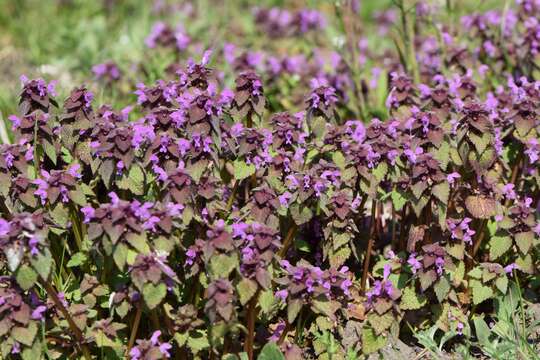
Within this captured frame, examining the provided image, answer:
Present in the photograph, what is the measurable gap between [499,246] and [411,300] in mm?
495

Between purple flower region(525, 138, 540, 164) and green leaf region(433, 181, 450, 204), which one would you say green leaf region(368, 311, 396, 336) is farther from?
purple flower region(525, 138, 540, 164)

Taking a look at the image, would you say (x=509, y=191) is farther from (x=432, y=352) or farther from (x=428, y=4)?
(x=428, y=4)

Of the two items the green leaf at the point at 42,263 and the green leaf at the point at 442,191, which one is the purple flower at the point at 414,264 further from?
the green leaf at the point at 42,263

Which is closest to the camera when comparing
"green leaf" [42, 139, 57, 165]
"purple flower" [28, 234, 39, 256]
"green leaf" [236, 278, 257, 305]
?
"purple flower" [28, 234, 39, 256]

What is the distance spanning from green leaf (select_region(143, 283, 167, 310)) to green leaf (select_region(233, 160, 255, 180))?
758 millimetres

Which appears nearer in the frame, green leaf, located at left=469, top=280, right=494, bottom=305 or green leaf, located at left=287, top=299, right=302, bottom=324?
green leaf, located at left=287, top=299, right=302, bottom=324

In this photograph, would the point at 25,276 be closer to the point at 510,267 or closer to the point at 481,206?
the point at 481,206

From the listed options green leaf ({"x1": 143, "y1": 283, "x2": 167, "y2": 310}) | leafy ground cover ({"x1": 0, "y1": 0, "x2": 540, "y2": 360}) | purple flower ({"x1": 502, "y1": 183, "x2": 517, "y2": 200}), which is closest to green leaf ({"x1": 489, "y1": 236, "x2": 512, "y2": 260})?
leafy ground cover ({"x1": 0, "y1": 0, "x2": 540, "y2": 360})

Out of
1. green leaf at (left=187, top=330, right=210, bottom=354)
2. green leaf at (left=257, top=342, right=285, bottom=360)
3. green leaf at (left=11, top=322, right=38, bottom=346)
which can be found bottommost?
green leaf at (left=257, top=342, right=285, bottom=360)

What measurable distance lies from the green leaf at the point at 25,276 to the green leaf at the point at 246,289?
0.79 meters

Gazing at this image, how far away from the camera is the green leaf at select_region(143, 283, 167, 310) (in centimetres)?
292

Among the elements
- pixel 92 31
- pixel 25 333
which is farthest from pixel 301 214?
pixel 92 31

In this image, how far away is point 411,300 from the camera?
140 inches

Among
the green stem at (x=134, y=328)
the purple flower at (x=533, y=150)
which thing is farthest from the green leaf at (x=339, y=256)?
the purple flower at (x=533, y=150)
